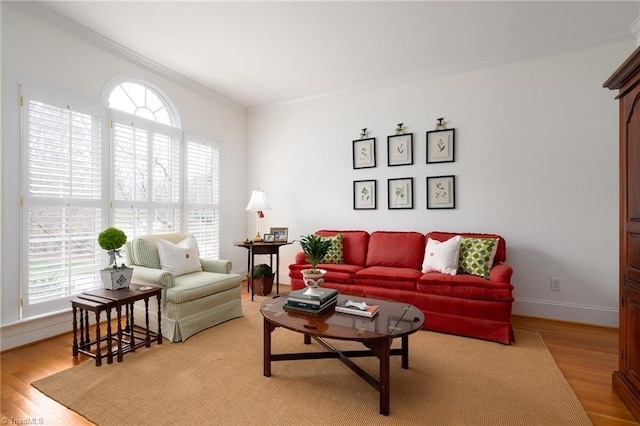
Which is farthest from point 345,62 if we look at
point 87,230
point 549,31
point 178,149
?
point 87,230

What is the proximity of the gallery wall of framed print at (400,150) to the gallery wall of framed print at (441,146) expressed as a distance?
0.23 m

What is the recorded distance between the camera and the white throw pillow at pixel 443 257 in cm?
322

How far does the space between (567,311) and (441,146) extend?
2.23m

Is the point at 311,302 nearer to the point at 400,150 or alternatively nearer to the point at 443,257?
the point at 443,257

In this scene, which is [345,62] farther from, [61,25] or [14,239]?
[14,239]

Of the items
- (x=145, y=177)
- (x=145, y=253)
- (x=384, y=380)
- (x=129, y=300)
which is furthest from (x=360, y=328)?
(x=145, y=177)

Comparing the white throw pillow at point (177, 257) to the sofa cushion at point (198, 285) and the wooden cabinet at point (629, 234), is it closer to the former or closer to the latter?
the sofa cushion at point (198, 285)

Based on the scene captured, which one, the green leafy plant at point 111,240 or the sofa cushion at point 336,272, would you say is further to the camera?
the sofa cushion at point 336,272

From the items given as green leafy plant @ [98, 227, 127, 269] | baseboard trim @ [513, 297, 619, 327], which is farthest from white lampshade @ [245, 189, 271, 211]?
baseboard trim @ [513, 297, 619, 327]

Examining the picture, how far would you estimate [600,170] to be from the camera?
3.21 m

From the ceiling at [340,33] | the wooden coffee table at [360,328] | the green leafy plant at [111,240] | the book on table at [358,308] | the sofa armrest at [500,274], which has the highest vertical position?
the ceiling at [340,33]

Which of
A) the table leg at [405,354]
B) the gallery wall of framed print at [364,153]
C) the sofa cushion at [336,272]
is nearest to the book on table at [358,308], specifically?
the table leg at [405,354]

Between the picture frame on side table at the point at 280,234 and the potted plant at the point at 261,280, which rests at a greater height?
the picture frame on side table at the point at 280,234

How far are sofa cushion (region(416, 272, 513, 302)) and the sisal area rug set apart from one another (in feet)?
1.38
